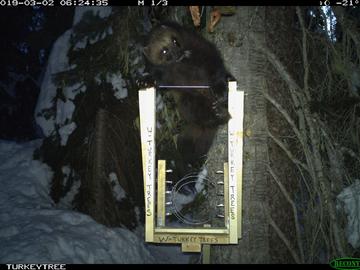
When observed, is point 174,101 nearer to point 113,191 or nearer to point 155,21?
point 155,21

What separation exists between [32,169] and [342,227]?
13.4 ft

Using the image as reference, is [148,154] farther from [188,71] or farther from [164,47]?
[188,71]

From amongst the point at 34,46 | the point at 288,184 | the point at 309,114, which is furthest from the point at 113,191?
the point at 34,46

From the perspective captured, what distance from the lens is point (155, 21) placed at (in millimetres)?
3750

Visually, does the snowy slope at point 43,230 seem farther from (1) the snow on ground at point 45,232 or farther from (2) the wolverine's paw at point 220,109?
(2) the wolverine's paw at point 220,109

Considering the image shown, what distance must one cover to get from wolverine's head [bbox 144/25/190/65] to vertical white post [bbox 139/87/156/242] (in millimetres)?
1521

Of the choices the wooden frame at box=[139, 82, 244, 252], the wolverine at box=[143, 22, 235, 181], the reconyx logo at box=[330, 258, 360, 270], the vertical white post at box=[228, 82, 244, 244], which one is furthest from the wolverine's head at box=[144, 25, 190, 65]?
the reconyx logo at box=[330, 258, 360, 270]

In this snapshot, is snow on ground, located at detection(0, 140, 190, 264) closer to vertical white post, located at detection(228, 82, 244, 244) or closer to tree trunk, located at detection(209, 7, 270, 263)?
tree trunk, located at detection(209, 7, 270, 263)

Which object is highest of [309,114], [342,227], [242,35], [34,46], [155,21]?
[34,46]

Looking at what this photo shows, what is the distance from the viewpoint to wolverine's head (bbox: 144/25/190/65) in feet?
13.4

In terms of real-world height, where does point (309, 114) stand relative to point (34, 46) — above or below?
below

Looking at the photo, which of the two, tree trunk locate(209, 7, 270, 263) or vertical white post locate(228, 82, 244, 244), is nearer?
vertical white post locate(228, 82, 244, 244)

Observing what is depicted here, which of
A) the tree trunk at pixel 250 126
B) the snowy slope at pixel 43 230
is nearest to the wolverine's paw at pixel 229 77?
the tree trunk at pixel 250 126

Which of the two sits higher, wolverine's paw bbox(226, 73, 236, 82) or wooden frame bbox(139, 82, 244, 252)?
wolverine's paw bbox(226, 73, 236, 82)
